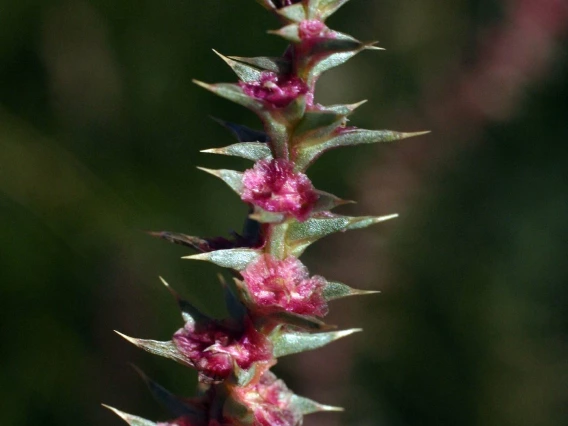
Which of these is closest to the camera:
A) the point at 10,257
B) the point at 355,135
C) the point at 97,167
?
the point at 355,135

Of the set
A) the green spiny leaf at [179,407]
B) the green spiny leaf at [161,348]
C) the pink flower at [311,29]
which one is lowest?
the green spiny leaf at [179,407]

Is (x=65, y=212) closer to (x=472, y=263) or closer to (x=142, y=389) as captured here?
(x=142, y=389)

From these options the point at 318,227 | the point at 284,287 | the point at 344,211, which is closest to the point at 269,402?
the point at 284,287

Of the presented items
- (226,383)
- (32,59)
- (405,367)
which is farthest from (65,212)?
(226,383)

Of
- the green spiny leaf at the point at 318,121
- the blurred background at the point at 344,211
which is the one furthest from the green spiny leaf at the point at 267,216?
the blurred background at the point at 344,211

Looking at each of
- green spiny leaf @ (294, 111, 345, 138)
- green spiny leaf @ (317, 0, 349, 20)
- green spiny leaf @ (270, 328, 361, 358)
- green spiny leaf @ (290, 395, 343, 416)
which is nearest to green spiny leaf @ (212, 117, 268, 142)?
green spiny leaf @ (294, 111, 345, 138)

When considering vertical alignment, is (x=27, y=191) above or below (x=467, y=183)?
below

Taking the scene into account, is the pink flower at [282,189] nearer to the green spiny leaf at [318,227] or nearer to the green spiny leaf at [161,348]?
the green spiny leaf at [318,227]

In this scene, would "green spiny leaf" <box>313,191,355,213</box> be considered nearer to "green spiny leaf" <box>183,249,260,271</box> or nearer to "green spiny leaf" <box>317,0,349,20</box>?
"green spiny leaf" <box>183,249,260,271</box>
